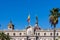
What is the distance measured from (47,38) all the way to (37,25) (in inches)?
847

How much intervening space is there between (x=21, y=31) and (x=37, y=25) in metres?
18.6

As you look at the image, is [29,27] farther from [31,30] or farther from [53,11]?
[53,11]

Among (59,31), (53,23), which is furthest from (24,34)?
(53,23)

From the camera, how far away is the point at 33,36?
533 feet

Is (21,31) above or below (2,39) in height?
above

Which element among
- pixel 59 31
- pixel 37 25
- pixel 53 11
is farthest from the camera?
pixel 37 25

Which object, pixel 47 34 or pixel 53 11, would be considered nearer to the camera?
pixel 53 11

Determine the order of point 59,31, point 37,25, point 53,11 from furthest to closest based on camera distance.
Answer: point 37,25
point 59,31
point 53,11

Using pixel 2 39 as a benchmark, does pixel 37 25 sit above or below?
above

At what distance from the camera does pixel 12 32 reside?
165 metres

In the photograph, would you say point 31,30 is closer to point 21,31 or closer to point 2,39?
point 21,31

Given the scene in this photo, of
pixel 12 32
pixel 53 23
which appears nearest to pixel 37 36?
pixel 12 32

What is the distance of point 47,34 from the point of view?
529 feet

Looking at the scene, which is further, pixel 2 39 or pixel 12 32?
pixel 12 32
